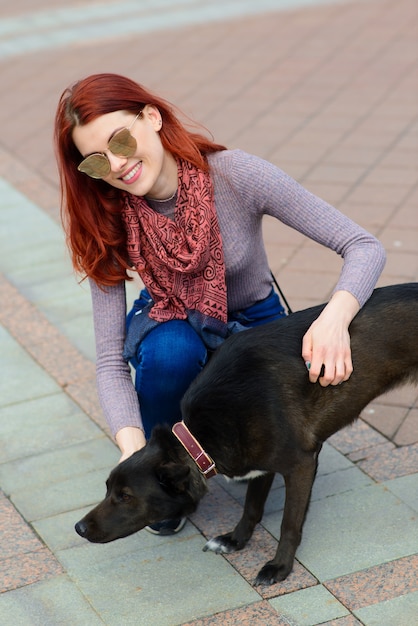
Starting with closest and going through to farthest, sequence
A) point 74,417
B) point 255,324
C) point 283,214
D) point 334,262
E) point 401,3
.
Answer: point 283,214
point 255,324
point 74,417
point 334,262
point 401,3

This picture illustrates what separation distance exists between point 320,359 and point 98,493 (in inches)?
45.3

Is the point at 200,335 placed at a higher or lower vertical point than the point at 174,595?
higher

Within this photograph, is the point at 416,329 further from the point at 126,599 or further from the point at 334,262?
the point at 334,262

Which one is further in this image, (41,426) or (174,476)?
(41,426)

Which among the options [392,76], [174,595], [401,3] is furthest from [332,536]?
[401,3]

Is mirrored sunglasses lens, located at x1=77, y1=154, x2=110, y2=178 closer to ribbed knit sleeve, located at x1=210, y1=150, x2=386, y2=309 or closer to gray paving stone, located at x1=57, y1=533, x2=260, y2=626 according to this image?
ribbed knit sleeve, located at x1=210, y1=150, x2=386, y2=309

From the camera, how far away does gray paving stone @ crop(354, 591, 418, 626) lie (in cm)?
285

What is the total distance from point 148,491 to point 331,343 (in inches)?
27.6

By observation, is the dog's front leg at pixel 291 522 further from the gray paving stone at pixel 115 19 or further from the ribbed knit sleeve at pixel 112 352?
the gray paving stone at pixel 115 19

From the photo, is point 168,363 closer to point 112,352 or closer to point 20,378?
Answer: point 112,352

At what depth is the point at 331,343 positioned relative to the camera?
292 cm

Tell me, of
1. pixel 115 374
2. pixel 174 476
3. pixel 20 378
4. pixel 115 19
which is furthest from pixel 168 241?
pixel 115 19

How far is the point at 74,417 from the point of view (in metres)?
4.15

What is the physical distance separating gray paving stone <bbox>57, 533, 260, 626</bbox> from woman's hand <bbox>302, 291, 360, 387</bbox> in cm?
73
